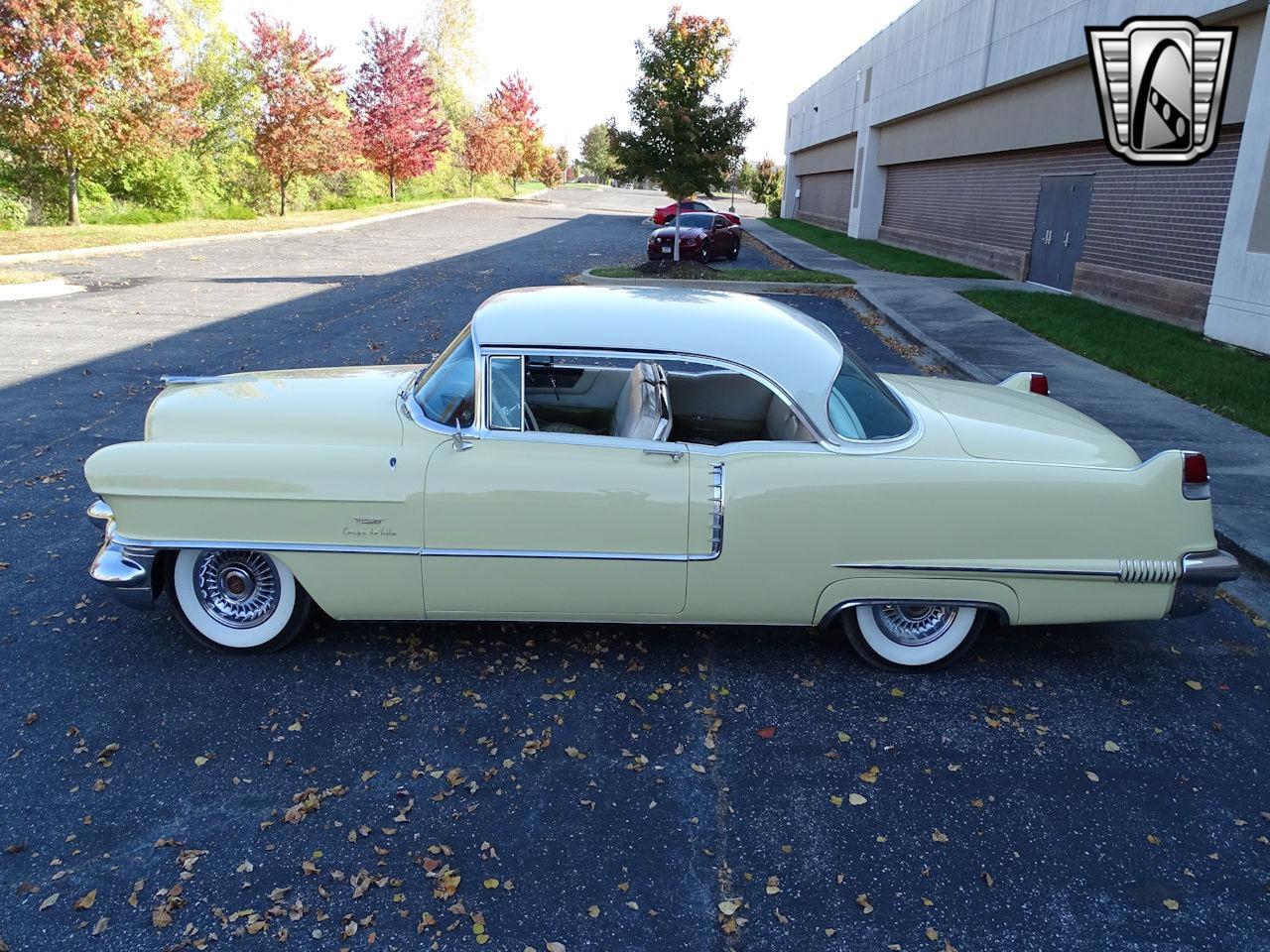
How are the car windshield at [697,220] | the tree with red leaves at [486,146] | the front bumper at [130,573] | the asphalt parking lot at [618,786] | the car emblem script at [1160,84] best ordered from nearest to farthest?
1. the asphalt parking lot at [618,786]
2. the front bumper at [130,573]
3. the car emblem script at [1160,84]
4. the car windshield at [697,220]
5. the tree with red leaves at [486,146]

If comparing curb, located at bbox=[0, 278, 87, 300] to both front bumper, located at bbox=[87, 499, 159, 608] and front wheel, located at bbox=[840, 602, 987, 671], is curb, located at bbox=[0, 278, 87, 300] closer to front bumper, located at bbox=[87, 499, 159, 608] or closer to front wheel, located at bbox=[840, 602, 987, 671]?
front bumper, located at bbox=[87, 499, 159, 608]

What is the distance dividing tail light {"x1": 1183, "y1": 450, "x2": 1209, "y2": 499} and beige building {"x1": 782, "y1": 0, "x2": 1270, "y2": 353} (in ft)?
28.1

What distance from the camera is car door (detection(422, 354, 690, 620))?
373cm

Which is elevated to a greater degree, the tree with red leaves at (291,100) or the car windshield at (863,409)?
the tree with red leaves at (291,100)

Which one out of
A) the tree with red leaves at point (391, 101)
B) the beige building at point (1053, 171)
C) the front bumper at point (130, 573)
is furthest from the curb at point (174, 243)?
the beige building at point (1053, 171)

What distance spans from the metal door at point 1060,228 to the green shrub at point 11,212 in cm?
2609

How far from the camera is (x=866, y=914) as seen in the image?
8.99 feet

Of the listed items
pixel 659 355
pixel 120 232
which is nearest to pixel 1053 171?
pixel 659 355

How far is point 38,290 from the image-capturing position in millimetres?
14695

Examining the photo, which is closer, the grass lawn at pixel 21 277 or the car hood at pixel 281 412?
Answer: the car hood at pixel 281 412

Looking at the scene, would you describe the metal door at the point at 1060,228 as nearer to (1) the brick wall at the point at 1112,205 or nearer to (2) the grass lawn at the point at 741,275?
(1) the brick wall at the point at 1112,205

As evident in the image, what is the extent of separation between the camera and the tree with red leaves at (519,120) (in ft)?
194

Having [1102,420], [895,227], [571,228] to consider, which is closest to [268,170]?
[571,228]

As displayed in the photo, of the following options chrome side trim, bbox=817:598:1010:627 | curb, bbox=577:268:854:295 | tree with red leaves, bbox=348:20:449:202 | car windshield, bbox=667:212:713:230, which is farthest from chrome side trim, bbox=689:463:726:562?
tree with red leaves, bbox=348:20:449:202
